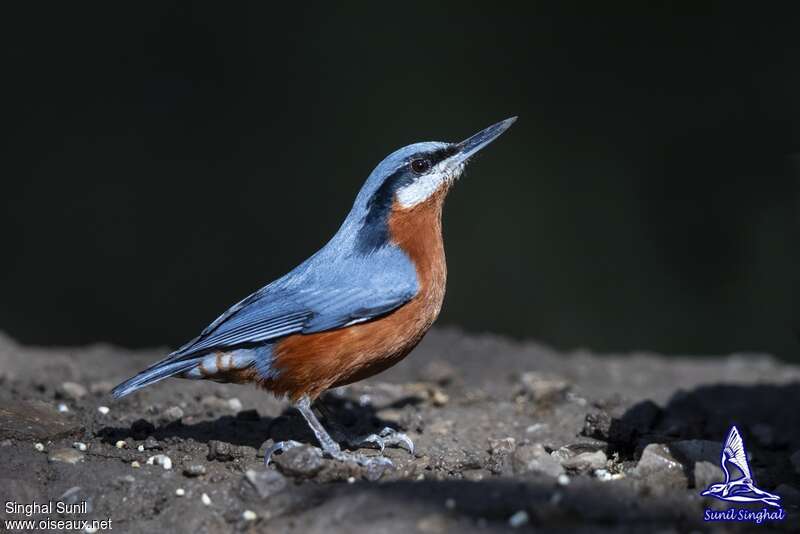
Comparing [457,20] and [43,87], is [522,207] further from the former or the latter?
[43,87]

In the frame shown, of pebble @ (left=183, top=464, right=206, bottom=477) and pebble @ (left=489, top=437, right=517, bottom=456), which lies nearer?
pebble @ (left=183, top=464, right=206, bottom=477)

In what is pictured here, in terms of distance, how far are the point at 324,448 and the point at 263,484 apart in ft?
2.41

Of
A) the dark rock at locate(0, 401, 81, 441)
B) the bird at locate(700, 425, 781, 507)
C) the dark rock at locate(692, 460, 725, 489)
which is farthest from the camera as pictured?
the dark rock at locate(0, 401, 81, 441)

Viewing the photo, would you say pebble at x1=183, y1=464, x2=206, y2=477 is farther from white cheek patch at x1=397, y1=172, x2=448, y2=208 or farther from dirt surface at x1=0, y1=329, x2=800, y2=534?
white cheek patch at x1=397, y1=172, x2=448, y2=208

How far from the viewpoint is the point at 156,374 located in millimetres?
4645

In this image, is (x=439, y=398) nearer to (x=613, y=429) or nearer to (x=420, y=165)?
(x=613, y=429)

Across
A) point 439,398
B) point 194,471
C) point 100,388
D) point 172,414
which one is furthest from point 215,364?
point 439,398

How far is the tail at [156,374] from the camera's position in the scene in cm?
463

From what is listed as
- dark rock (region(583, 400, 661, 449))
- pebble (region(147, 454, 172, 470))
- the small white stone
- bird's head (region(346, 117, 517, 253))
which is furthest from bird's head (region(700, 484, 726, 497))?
pebble (region(147, 454, 172, 470))

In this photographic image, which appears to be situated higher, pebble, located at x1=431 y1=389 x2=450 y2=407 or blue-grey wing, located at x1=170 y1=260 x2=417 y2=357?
blue-grey wing, located at x1=170 y1=260 x2=417 y2=357

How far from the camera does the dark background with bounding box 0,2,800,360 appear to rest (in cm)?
903

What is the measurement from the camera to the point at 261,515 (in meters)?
3.77

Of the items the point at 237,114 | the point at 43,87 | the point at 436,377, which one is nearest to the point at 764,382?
the point at 436,377

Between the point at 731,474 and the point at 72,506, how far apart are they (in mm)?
2657
